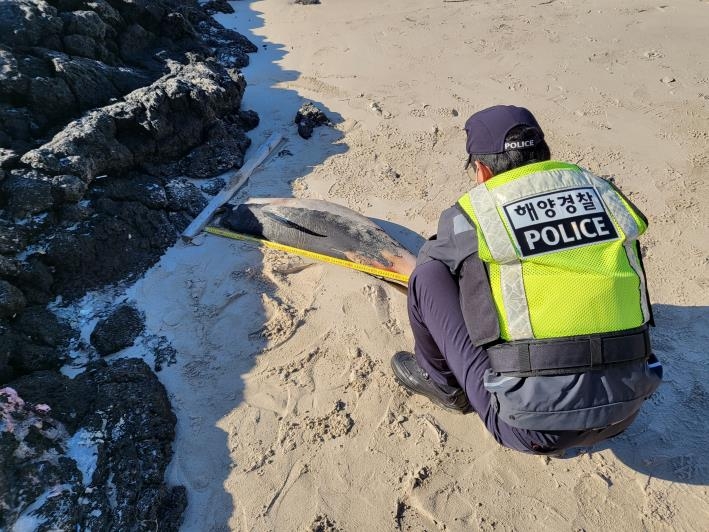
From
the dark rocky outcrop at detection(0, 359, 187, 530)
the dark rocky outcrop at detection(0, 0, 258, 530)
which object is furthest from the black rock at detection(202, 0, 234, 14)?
the dark rocky outcrop at detection(0, 359, 187, 530)

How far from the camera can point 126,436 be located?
2900 mm

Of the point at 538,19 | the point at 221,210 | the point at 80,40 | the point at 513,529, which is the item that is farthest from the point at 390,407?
the point at 538,19

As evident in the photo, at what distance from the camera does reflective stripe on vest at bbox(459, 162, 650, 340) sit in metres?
2.03

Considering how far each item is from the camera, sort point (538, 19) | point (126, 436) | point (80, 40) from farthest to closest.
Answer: point (538, 19) < point (80, 40) < point (126, 436)

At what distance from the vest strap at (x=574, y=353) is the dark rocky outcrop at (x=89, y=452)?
6.24ft

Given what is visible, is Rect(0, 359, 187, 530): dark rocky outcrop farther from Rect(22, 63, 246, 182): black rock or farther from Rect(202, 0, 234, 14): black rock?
Rect(202, 0, 234, 14): black rock

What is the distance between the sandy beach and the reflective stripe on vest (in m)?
1.08

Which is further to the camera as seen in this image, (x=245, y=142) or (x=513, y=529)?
(x=245, y=142)

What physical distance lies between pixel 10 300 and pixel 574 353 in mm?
3424

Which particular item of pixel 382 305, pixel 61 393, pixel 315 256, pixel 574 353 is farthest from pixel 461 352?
pixel 61 393

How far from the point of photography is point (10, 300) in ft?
11.1

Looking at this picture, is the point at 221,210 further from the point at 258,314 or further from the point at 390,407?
the point at 390,407

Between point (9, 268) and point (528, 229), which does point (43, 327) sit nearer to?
point (9, 268)

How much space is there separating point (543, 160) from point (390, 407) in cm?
167
